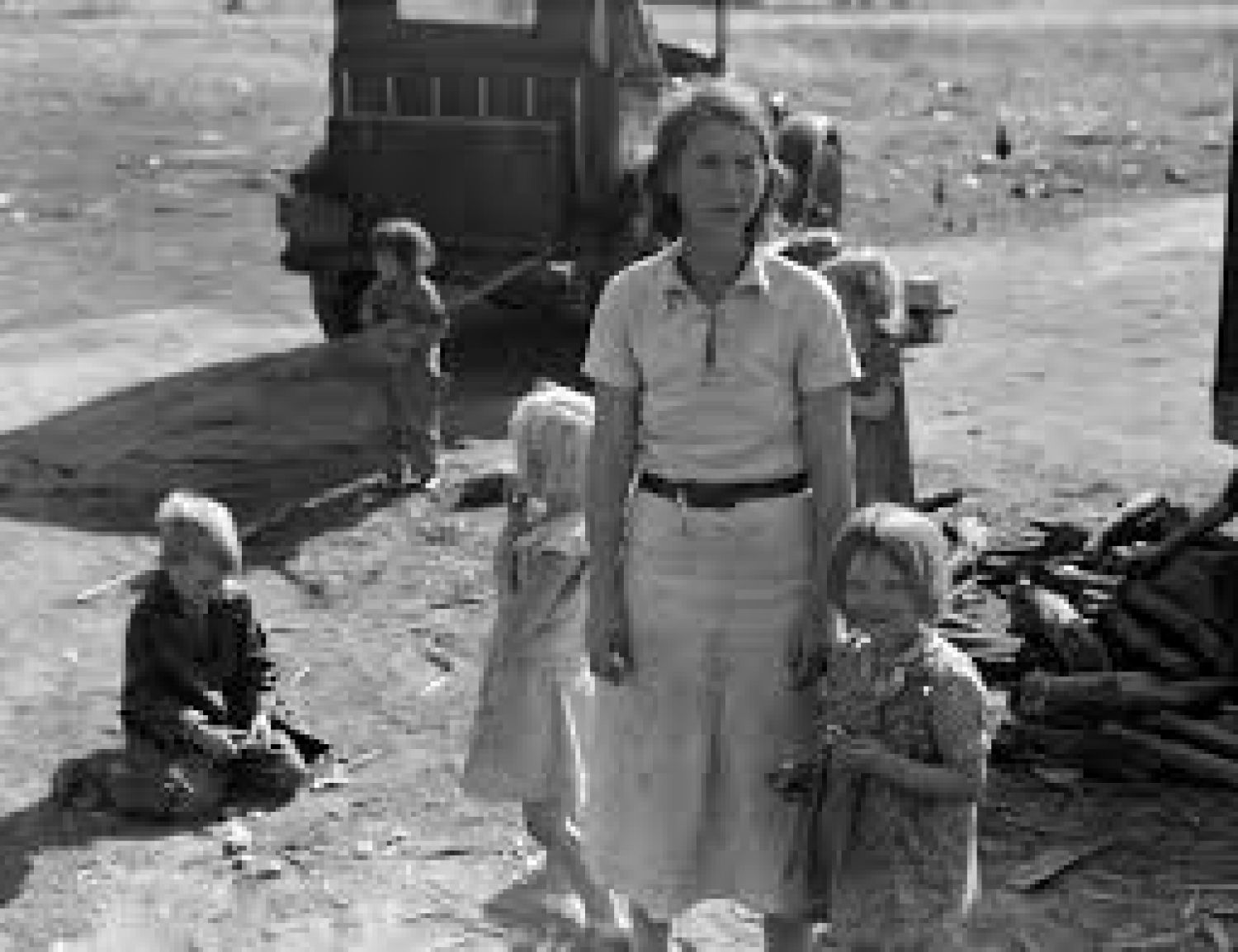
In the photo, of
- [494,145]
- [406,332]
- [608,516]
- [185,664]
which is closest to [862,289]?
[185,664]

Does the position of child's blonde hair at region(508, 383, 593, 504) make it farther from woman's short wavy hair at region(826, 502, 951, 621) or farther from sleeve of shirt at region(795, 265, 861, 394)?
woman's short wavy hair at region(826, 502, 951, 621)

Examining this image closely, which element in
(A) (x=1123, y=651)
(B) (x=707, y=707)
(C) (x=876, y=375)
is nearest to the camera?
(B) (x=707, y=707)

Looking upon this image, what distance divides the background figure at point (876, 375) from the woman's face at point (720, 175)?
248 centimetres

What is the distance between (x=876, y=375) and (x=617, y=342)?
2815 millimetres

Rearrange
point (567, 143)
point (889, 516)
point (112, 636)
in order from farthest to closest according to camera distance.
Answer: point (567, 143) < point (112, 636) < point (889, 516)

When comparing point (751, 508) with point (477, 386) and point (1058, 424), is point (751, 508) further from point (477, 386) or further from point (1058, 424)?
point (477, 386)

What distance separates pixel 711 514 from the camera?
446cm

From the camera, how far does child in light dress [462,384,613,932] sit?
17.7ft

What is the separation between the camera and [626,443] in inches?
180

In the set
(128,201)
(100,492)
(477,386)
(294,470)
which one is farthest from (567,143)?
(128,201)

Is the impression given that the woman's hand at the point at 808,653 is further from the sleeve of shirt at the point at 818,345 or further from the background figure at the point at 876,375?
the background figure at the point at 876,375

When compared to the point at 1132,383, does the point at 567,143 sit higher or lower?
higher

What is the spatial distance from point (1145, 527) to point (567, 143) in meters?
4.87

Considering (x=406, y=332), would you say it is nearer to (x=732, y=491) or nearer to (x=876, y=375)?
(x=876, y=375)
